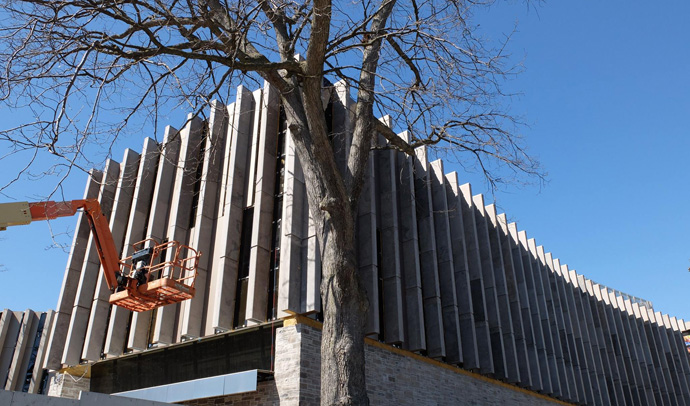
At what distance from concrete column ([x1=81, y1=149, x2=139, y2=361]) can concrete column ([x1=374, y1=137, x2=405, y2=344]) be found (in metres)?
7.09

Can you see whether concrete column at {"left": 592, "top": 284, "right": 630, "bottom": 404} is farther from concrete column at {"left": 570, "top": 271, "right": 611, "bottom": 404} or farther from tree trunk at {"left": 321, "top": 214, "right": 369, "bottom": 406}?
tree trunk at {"left": 321, "top": 214, "right": 369, "bottom": 406}

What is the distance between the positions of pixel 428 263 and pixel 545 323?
29.1ft

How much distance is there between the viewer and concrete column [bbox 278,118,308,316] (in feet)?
41.3

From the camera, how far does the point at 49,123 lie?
8.21m

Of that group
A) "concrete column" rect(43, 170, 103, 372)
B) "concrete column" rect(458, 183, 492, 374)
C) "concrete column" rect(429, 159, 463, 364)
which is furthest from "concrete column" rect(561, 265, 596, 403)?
"concrete column" rect(43, 170, 103, 372)

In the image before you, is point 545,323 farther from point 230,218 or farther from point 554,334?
point 230,218

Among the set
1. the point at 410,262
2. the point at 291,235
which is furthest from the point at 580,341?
the point at 291,235

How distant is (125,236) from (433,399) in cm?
1065

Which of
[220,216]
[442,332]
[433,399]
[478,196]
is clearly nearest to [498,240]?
[478,196]

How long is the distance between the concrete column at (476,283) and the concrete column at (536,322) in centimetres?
383

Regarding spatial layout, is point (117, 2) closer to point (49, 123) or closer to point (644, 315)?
point (49, 123)

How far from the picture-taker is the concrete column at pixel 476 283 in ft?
59.0

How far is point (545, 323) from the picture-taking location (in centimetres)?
2338

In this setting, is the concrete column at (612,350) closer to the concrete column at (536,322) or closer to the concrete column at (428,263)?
the concrete column at (536,322)
